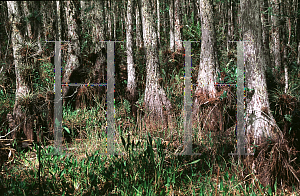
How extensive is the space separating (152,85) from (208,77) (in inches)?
53.7

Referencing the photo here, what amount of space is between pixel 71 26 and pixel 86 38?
537 centimetres

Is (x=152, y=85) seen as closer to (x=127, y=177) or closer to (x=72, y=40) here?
(x=72, y=40)

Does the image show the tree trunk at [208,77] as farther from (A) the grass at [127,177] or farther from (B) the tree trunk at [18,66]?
(B) the tree trunk at [18,66]

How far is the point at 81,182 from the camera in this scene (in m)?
3.58

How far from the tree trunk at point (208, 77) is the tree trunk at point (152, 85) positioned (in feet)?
2.47

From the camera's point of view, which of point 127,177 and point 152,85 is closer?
point 127,177

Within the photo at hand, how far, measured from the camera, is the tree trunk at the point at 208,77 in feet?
19.0

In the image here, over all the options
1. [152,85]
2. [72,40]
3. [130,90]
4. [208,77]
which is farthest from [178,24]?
[152,85]

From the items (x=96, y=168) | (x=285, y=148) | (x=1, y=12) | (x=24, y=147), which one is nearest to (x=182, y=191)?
(x=96, y=168)

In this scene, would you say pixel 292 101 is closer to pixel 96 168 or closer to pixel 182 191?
pixel 182 191

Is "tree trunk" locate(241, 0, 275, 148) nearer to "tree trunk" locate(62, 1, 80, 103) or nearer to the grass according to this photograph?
the grass

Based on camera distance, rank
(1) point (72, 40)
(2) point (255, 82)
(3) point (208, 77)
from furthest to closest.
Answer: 1. (1) point (72, 40)
2. (3) point (208, 77)
3. (2) point (255, 82)

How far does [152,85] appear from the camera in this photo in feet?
20.5

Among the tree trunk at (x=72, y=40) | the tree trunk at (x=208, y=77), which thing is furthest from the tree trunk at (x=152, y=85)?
the tree trunk at (x=72, y=40)
